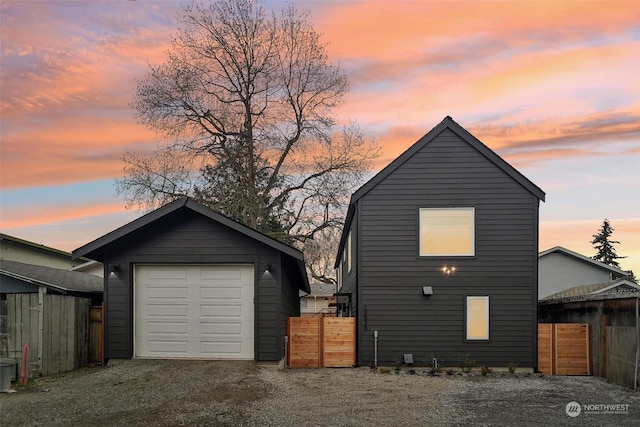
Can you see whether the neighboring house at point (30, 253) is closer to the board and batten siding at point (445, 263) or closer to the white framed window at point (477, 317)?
the board and batten siding at point (445, 263)

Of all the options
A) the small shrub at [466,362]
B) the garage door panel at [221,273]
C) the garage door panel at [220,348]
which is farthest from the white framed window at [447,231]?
the garage door panel at [220,348]

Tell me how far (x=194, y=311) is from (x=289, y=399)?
15.0 ft

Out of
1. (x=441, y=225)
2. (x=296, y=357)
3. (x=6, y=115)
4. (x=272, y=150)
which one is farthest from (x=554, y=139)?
(x=6, y=115)

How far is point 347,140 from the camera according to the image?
29.8 meters

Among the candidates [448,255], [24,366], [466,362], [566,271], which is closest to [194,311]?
[24,366]

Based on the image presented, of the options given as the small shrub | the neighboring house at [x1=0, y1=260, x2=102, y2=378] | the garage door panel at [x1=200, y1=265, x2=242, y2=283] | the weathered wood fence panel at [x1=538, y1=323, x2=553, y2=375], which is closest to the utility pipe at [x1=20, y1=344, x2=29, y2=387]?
the neighboring house at [x1=0, y1=260, x2=102, y2=378]

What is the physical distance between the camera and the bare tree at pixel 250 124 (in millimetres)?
28094

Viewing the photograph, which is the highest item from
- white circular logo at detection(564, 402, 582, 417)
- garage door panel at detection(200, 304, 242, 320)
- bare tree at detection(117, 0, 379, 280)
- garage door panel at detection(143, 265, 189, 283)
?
bare tree at detection(117, 0, 379, 280)

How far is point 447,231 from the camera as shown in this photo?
52.1ft

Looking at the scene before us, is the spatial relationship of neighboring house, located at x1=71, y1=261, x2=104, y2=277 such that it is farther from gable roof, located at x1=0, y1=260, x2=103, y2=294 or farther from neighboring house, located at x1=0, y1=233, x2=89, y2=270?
gable roof, located at x1=0, y1=260, x2=103, y2=294

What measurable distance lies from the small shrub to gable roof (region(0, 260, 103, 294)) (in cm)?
1080

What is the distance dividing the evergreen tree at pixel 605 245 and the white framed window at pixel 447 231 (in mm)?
48896

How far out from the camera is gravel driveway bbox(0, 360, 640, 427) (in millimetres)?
9086

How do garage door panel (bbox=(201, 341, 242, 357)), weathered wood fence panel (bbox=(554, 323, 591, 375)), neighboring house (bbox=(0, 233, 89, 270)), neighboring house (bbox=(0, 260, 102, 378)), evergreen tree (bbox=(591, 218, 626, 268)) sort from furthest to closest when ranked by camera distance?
evergreen tree (bbox=(591, 218, 626, 268)), neighboring house (bbox=(0, 233, 89, 270)), weathered wood fence panel (bbox=(554, 323, 591, 375)), garage door panel (bbox=(201, 341, 242, 357)), neighboring house (bbox=(0, 260, 102, 378))
